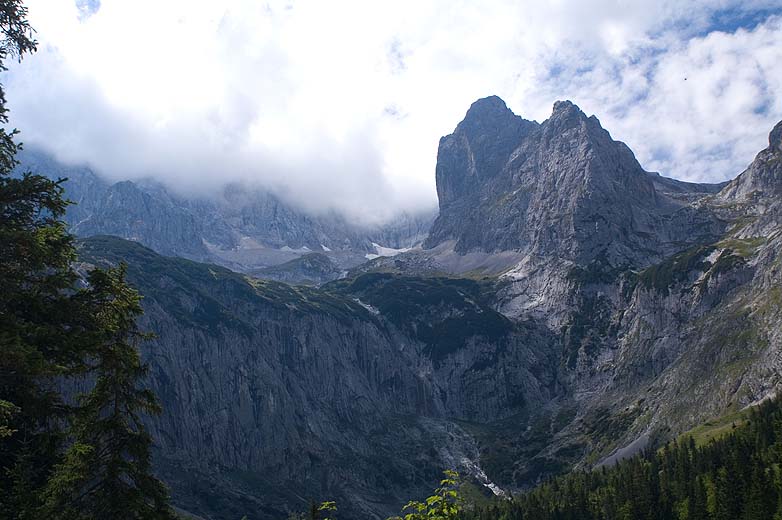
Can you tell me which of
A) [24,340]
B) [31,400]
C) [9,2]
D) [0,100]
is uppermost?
[9,2]

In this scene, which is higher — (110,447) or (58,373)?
(58,373)

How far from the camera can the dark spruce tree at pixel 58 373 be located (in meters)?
19.0

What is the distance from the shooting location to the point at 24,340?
66.3 ft

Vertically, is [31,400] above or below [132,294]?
below

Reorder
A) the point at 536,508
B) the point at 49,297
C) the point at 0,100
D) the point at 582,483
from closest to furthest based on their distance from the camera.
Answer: the point at 49,297
the point at 0,100
the point at 536,508
the point at 582,483

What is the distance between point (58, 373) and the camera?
1970 cm

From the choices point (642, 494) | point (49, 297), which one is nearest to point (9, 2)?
point (49, 297)

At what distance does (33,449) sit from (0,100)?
12.7m

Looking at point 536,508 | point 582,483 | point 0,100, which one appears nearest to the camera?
point 0,100

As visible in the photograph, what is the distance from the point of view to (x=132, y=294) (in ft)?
73.4

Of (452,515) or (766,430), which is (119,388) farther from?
(766,430)

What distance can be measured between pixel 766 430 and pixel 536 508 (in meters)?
55.2

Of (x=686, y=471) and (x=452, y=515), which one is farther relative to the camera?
(x=686, y=471)

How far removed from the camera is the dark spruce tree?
747 inches
